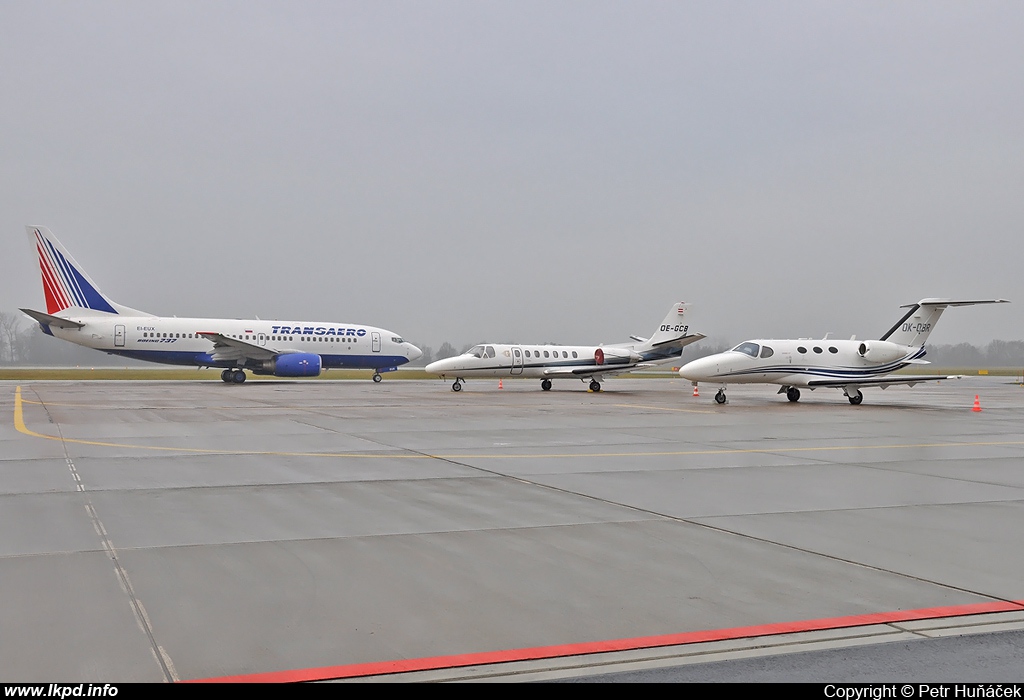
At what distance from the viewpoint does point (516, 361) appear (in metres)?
39.8

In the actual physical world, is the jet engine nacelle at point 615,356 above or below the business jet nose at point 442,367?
above

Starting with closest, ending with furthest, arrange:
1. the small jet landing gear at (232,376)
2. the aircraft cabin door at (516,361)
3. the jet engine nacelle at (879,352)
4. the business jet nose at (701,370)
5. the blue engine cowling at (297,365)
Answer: the business jet nose at (701,370) → the jet engine nacelle at (879,352) → the aircraft cabin door at (516,361) → the blue engine cowling at (297,365) → the small jet landing gear at (232,376)

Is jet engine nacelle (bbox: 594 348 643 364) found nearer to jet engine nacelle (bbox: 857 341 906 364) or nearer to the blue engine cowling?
jet engine nacelle (bbox: 857 341 906 364)

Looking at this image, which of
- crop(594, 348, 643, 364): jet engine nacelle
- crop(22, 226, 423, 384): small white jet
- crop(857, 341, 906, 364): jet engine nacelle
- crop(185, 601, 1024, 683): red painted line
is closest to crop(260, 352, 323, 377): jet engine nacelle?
crop(22, 226, 423, 384): small white jet

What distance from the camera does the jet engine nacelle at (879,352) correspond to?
30.0 meters

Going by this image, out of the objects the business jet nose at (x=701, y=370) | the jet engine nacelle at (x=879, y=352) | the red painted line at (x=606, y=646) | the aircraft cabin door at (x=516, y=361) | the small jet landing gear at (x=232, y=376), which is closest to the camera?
the red painted line at (x=606, y=646)

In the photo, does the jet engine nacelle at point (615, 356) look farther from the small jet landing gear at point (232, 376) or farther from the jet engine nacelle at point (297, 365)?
the small jet landing gear at point (232, 376)

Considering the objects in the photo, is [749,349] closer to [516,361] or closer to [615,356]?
[615,356]

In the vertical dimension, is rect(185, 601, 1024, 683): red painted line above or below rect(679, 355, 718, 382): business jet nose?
below

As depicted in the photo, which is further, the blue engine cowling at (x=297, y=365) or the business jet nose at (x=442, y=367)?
the blue engine cowling at (x=297, y=365)

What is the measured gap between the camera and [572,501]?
9.52 metres

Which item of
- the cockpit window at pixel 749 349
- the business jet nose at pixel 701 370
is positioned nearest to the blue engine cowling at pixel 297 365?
the business jet nose at pixel 701 370

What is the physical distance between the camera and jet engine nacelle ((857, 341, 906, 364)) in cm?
2998

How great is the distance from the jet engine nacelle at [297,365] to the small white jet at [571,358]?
6876 millimetres
